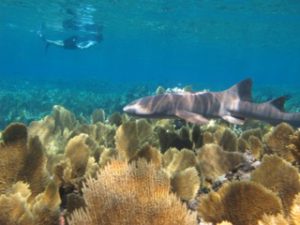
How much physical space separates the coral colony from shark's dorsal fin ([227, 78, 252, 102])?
3.66ft

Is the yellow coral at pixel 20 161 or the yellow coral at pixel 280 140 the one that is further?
the yellow coral at pixel 280 140

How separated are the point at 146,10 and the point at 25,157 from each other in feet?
120

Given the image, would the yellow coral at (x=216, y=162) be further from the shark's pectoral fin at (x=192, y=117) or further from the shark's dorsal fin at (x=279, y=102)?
the shark's dorsal fin at (x=279, y=102)

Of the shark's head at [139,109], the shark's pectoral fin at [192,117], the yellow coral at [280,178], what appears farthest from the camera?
the shark's head at [139,109]

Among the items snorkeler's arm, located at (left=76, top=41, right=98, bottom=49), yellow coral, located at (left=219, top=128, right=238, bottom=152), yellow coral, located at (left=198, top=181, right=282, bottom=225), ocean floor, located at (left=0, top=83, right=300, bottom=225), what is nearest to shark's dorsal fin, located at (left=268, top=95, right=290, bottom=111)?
ocean floor, located at (left=0, top=83, right=300, bottom=225)

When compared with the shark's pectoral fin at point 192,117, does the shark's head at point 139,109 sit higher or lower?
lower

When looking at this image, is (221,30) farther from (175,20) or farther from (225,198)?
(225,198)

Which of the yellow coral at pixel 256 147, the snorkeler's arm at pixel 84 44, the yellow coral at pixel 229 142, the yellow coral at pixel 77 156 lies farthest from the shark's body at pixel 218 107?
the snorkeler's arm at pixel 84 44

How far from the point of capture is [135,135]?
4.28 metres

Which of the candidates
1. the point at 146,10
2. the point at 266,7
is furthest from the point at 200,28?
the point at 266,7

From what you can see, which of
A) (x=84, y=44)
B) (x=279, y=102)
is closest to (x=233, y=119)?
(x=279, y=102)

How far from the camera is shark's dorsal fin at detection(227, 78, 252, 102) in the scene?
6073 millimetres

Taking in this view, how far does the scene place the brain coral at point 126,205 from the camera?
1929mm

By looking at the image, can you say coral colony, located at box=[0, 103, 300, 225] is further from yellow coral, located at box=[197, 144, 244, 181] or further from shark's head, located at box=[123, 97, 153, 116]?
shark's head, located at box=[123, 97, 153, 116]
